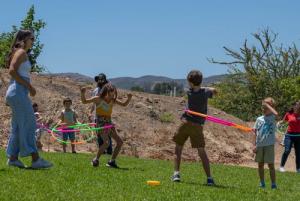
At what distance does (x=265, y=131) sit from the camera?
11461 mm

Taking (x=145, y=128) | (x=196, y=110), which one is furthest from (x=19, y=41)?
(x=145, y=128)

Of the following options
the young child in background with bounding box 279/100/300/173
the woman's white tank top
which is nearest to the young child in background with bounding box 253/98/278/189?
the woman's white tank top

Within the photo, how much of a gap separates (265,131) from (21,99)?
4.40 meters

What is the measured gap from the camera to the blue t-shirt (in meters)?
11.5

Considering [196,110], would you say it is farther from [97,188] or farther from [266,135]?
[97,188]

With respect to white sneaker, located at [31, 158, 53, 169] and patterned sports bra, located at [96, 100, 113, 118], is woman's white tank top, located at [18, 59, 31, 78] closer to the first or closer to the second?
white sneaker, located at [31, 158, 53, 169]

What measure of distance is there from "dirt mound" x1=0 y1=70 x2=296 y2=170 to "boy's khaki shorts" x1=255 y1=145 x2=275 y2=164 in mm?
11763

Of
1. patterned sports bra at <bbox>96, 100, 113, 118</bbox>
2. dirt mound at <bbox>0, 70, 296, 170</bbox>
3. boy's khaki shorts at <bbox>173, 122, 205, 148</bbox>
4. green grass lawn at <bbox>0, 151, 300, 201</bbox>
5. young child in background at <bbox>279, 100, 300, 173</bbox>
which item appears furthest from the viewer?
dirt mound at <bbox>0, 70, 296, 170</bbox>

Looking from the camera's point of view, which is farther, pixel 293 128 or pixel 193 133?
pixel 293 128

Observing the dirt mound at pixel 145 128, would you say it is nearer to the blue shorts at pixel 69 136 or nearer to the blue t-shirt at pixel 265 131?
the blue shorts at pixel 69 136

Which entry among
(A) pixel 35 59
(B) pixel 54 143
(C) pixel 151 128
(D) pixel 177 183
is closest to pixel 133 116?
(C) pixel 151 128

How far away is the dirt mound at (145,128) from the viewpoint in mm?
23906

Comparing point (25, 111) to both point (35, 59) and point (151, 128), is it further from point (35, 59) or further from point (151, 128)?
point (35, 59)

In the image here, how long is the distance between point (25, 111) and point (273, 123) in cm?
446
